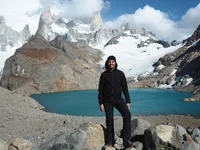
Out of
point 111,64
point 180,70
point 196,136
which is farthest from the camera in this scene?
point 180,70

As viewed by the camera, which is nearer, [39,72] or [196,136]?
[196,136]

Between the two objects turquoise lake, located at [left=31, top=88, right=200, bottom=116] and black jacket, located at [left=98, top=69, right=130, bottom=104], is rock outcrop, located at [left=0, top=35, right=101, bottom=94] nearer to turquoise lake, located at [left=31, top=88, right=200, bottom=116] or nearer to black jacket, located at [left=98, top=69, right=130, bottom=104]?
turquoise lake, located at [left=31, top=88, right=200, bottom=116]

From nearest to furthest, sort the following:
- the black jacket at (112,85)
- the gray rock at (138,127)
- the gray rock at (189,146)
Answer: the gray rock at (189,146) → the black jacket at (112,85) → the gray rock at (138,127)

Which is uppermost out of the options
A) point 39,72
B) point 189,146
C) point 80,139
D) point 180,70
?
point 180,70

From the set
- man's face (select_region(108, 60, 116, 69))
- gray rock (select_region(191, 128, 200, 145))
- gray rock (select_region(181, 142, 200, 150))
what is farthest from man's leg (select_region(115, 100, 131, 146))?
gray rock (select_region(191, 128, 200, 145))

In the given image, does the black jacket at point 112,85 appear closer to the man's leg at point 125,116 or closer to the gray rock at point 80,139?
the man's leg at point 125,116

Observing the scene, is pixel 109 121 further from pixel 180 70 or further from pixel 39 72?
pixel 180 70

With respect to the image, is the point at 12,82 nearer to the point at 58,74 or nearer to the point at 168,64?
the point at 58,74

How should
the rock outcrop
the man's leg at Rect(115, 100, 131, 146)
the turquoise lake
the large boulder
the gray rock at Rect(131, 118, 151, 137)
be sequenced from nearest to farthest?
the large boulder, the man's leg at Rect(115, 100, 131, 146), the gray rock at Rect(131, 118, 151, 137), the turquoise lake, the rock outcrop

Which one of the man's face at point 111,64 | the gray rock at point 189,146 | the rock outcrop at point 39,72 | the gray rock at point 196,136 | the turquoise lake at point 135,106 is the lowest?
the turquoise lake at point 135,106

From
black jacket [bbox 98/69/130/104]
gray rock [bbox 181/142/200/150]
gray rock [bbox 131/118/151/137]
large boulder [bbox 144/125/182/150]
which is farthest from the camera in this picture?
gray rock [bbox 131/118/151/137]

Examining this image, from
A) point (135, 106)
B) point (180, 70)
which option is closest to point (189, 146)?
point (135, 106)

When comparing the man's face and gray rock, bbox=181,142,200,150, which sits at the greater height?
the man's face

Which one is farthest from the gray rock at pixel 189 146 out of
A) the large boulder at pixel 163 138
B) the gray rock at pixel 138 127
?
the gray rock at pixel 138 127
